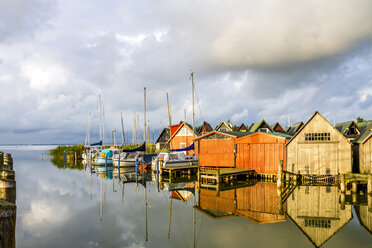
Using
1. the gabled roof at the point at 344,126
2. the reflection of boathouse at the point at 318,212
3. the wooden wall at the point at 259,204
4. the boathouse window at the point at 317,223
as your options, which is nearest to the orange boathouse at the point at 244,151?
the wooden wall at the point at 259,204

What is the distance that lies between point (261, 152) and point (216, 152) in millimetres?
6018

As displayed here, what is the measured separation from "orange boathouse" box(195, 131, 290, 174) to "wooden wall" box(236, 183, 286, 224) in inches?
186

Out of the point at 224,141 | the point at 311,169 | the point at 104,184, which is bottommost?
the point at 104,184

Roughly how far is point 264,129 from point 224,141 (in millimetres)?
23786

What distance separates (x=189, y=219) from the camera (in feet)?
55.4

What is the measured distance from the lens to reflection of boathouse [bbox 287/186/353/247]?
1395 centimetres

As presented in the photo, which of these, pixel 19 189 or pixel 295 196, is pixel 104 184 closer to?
pixel 19 189

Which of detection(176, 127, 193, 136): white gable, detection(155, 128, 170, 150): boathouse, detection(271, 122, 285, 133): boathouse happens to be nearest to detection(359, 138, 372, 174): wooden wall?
detection(176, 127, 193, 136): white gable

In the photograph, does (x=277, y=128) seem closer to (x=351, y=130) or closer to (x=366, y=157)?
(x=351, y=130)

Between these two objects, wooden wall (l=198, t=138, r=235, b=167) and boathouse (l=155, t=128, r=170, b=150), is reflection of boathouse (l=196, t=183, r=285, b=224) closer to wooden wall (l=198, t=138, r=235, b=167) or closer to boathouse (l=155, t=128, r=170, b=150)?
wooden wall (l=198, t=138, r=235, b=167)

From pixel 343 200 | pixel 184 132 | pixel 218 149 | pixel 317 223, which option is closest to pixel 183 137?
pixel 184 132

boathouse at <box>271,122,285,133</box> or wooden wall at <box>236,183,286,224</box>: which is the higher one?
boathouse at <box>271,122,285,133</box>

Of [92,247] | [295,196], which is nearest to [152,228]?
[92,247]

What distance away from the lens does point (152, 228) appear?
15.2m
